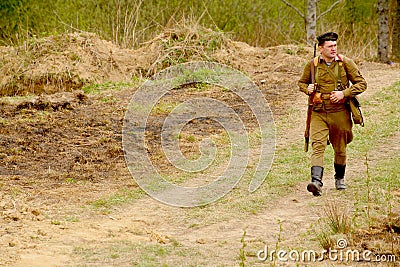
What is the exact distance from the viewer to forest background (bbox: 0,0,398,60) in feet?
59.1

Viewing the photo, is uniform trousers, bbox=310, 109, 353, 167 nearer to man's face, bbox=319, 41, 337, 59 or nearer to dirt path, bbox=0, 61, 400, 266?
dirt path, bbox=0, 61, 400, 266

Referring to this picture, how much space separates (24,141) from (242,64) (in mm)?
6585

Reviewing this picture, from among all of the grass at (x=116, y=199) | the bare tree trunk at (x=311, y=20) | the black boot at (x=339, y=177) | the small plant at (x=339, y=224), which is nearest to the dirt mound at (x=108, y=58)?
the bare tree trunk at (x=311, y=20)

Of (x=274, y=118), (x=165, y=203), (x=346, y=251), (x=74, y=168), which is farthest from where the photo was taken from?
(x=274, y=118)

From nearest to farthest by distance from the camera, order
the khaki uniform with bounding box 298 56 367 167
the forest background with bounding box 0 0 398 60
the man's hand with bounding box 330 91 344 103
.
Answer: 1. the man's hand with bounding box 330 91 344 103
2. the khaki uniform with bounding box 298 56 367 167
3. the forest background with bounding box 0 0 398 60

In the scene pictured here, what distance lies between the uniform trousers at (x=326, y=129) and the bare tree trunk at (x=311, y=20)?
1000 cm

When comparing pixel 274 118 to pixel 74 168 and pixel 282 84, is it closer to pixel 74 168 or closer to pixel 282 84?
pixel 282 84

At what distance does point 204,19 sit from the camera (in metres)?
→ 19.2

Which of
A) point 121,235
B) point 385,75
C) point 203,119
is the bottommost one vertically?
point 121,235

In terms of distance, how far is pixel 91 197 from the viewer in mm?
7152

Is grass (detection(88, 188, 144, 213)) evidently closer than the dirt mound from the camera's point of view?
Yes

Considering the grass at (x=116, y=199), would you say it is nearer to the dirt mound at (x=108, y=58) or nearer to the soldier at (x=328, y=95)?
the soldier at (x=328, y=95)

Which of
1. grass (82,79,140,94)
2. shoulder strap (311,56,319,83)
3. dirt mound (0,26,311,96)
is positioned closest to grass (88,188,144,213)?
shoulder strap (311,56,319,83)

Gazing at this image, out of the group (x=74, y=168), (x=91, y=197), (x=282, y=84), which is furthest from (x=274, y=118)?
(x=91, y=197)
